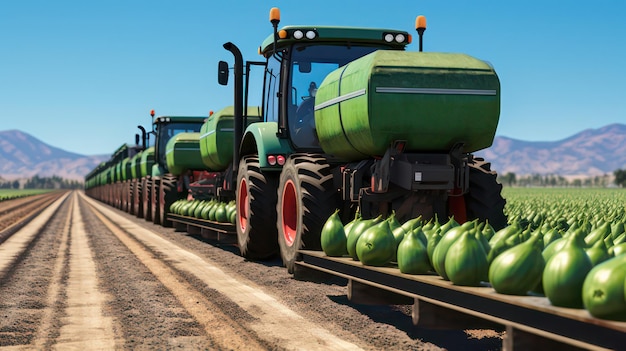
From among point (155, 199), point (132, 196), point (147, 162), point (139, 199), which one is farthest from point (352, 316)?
point (132, 196)

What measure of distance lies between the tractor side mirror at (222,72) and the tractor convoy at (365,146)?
2 centimetres

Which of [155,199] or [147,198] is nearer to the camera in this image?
[155,199]

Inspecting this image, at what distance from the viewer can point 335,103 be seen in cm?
786

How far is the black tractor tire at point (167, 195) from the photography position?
19.1m

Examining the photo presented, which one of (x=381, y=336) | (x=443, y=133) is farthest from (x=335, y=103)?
(x=381, y=336)

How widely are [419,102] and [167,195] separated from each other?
42.5 feet

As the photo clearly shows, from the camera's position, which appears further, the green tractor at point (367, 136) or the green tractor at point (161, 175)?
the green tractor at point (161, 175)

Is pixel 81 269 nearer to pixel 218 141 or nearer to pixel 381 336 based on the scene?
pixel 218 141

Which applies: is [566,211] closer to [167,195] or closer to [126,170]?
[167,195]

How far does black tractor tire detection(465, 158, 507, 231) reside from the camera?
8.02m

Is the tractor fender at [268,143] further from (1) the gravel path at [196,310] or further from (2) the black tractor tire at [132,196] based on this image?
(2) the black tractor tire at [132,196]

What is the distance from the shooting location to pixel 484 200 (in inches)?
316

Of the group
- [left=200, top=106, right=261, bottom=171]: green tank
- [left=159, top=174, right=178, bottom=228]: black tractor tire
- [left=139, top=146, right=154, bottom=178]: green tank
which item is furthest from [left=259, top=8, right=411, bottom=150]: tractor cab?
[left=139, top=146, right=154, bottom=178]: green tank

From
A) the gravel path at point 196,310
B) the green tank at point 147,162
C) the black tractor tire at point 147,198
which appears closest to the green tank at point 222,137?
the gravel path at point 196,310
